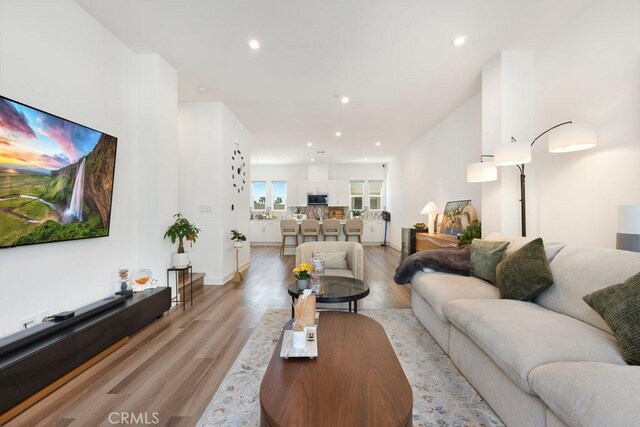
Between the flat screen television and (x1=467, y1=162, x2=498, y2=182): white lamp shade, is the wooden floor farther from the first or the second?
(x1=467, y1=162, x2=498, y2=182): white lamp shade

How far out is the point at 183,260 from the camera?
3279mm

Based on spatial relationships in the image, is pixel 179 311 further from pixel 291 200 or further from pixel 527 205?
pixel 291 200

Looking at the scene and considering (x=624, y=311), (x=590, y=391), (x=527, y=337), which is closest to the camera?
(x=590, y=391)

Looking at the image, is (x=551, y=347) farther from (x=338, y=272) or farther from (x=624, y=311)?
(x=338, y=272)

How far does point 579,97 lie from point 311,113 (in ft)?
11.1

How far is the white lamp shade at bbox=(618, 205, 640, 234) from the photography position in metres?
1.78

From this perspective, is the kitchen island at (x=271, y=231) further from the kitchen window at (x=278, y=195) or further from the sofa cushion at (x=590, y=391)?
the sofa cushion at (x=590, y=391)

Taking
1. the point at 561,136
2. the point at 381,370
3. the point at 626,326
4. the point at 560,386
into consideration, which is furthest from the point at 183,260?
the point at 561,136

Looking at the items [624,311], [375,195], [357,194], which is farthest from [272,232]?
[624,311]

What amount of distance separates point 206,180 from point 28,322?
275cm

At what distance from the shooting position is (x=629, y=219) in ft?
5.93

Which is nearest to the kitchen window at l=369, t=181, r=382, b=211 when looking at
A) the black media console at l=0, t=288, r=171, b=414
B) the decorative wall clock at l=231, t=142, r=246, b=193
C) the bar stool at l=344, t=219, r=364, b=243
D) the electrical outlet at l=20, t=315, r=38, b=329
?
the bar stool at l=344, t=219, r=364, b=243

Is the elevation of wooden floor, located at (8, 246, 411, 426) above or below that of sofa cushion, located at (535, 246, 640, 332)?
below

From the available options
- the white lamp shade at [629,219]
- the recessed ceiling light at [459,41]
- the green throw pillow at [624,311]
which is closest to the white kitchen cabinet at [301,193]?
the recessed ceiling light at [459,41]
